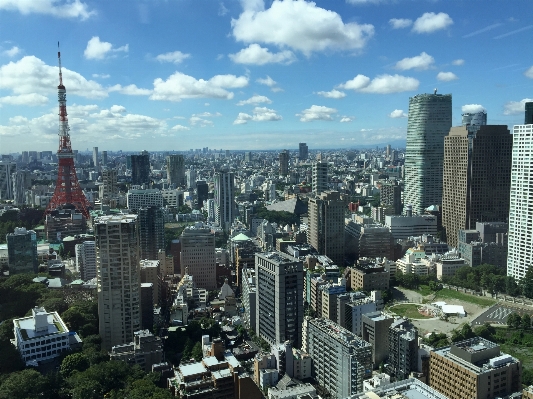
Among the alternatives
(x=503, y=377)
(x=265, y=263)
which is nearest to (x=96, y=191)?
(x=265, y=263)

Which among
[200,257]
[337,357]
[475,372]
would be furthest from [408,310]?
[200,257]

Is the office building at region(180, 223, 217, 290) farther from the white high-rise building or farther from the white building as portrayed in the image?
the white high-rise building

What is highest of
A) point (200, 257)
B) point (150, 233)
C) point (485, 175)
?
point (485, 175)

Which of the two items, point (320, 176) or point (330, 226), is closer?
point (330, 226)

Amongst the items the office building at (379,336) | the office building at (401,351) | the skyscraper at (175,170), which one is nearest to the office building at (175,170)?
the skyscraper at (175,170)

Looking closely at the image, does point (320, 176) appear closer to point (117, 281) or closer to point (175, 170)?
point (117, 281)

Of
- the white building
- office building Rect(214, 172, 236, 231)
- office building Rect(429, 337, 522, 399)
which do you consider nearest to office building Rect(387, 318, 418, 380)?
office building Rect(429, 337, 522, 399)

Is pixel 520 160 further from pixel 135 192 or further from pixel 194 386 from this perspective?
pixel 135 192
